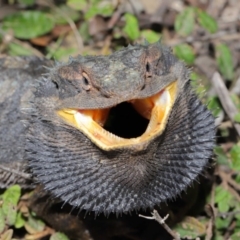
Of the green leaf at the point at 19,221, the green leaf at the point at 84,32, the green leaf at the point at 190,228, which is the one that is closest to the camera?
the green leaf at the point at 190,228

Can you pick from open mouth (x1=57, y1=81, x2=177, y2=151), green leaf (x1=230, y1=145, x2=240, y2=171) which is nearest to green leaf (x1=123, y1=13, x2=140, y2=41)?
green leaf (x1=230, y1=145, x2=240, y2=171)

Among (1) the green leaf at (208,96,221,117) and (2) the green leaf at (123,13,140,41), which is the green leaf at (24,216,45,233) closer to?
(1) the green leaf at (208,96,221,117)

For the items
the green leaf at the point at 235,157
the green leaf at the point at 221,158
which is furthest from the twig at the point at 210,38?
the green leaf at the point at 235,157

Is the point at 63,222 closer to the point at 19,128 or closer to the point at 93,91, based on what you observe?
the point at 19,128

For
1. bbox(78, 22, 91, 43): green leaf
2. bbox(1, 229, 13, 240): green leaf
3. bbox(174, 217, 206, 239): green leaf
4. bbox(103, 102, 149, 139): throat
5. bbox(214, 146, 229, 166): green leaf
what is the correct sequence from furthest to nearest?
1. bbox(78, 22, 91, 43): green leaf
2. bbox(214, 146, 229, 166): green leaf
3. bbox(174, 217, 206, 239): green leaf
4. bbox(1, 229, 13, 240): green leaf
5. bbox(103, 102, 149, 139): throat

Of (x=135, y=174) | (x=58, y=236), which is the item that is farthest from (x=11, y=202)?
(x=135, y=174)

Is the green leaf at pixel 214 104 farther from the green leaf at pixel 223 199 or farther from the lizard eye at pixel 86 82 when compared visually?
the lizard eye at pixel 86 82

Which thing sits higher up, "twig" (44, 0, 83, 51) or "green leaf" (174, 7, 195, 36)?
"green leaf" (174, 7, 195, 36)
